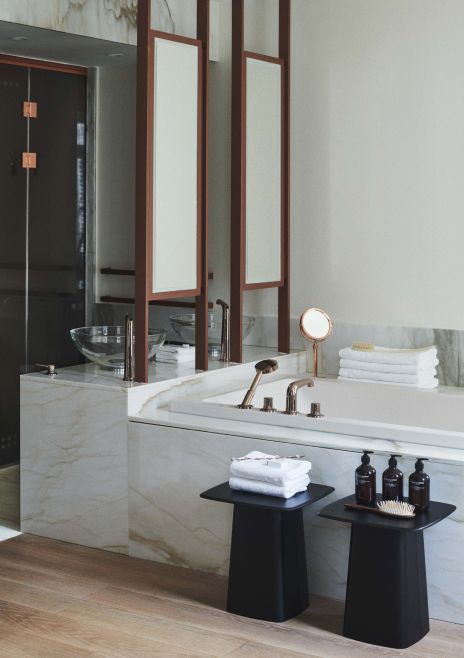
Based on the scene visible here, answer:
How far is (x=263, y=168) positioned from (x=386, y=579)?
83.9 inches

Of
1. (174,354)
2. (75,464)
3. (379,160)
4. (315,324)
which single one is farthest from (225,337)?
(379,160)

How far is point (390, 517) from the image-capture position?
2803mm

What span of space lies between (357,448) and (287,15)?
2212 millimetres

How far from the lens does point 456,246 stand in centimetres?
417

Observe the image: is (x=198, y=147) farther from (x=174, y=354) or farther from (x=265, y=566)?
(x=265, y=566)

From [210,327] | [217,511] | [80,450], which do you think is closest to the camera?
[217,511]

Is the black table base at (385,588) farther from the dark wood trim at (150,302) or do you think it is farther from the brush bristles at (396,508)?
the dark wood trim at (150,302)

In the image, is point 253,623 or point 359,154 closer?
point 253,623

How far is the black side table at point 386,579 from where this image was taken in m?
2.78

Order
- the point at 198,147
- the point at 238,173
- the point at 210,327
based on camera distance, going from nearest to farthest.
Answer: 1. the point at 198,147
2. the point at 238,173
3. the point at 210,327

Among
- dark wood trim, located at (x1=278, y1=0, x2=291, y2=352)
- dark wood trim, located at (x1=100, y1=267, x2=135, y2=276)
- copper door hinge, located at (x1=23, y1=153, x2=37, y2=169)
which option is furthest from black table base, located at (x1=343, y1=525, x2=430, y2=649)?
copper door hinge, located at (x1=23, y1=153, x2=37, y2=169)

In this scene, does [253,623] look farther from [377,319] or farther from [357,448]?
[377,319]

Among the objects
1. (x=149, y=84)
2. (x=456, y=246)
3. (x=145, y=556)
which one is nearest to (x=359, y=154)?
(x=456, y=246)

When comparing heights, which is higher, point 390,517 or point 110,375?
point 110,375
